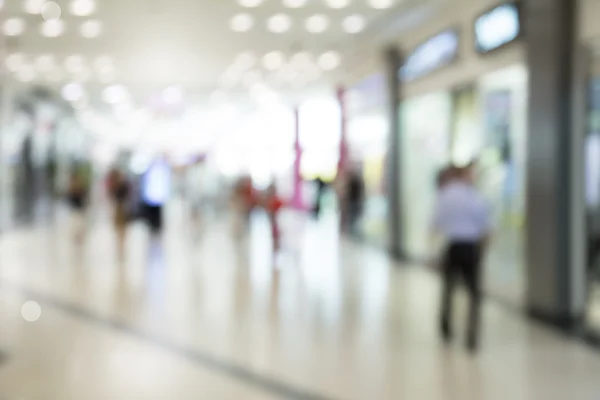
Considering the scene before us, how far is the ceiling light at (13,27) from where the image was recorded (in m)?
12.9

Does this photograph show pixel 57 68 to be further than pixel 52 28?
Yes

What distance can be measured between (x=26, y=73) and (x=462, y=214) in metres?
16.5

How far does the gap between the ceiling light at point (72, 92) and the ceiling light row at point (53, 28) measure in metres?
8.49

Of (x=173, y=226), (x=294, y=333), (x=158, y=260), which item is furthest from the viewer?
(x=173, y=226)

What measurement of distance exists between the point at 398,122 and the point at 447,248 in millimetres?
7650

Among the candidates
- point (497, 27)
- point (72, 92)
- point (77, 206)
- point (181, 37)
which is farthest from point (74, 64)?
point (497, 27)

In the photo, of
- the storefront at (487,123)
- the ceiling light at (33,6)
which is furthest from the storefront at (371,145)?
the ceiling light at (33,6)

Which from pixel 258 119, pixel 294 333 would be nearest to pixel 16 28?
pixel 294 333

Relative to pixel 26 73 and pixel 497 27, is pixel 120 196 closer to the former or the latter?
pixel 26 73

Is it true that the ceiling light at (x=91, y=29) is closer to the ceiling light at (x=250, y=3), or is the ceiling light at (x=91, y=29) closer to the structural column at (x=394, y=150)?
the ceiling light at (x=250, y=3)

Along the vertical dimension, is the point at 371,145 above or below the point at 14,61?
below

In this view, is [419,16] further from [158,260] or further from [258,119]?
[258,119]

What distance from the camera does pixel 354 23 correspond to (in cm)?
1301

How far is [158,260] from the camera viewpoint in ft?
43.6
